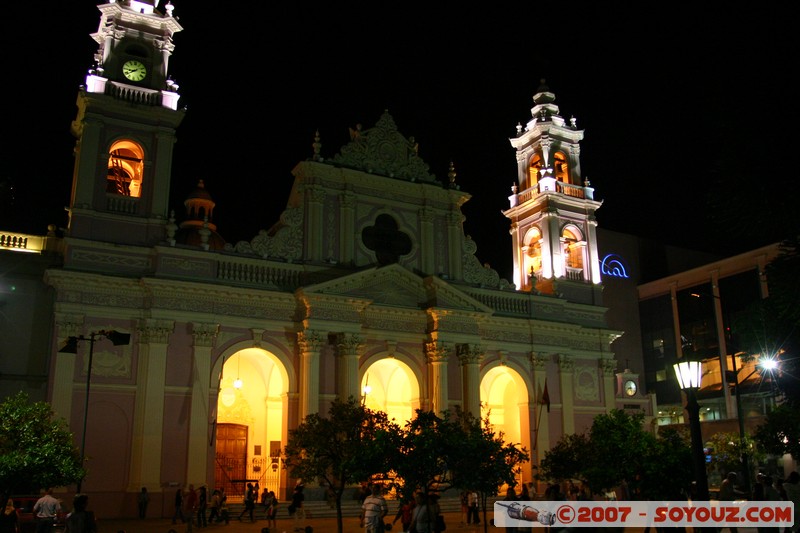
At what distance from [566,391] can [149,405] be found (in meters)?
19.8

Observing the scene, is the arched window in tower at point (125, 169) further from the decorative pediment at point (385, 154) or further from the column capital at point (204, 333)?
the decorative pediment at point (385, 154)

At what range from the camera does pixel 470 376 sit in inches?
1355

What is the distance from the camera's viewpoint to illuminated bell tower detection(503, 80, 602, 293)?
3991 cm

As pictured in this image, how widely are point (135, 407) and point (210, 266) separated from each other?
6.15 meters

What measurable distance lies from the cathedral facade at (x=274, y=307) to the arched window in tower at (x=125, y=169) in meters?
0.09

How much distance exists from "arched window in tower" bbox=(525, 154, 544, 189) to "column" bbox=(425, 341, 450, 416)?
509 inches

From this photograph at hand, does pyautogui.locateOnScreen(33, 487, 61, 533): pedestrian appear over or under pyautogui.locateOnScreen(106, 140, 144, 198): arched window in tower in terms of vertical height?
under

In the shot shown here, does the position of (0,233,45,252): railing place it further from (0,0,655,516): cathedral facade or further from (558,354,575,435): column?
(558,354,575,435): column

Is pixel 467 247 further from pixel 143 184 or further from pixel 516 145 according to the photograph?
pixel 143 184

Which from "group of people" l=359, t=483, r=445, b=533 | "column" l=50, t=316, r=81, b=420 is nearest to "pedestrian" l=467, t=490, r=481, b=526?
"group of people" l=359, t=483, r=445, b=533

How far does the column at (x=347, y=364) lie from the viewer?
3170 centimetres

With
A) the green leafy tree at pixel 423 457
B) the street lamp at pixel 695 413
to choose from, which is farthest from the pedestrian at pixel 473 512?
the street lamp at pixel 695 413

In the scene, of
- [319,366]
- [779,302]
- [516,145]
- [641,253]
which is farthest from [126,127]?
[641,253]

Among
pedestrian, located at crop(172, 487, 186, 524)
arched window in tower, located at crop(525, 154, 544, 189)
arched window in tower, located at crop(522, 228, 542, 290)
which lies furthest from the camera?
arched window in tower, located at crop(525, 154, 544, 189)
